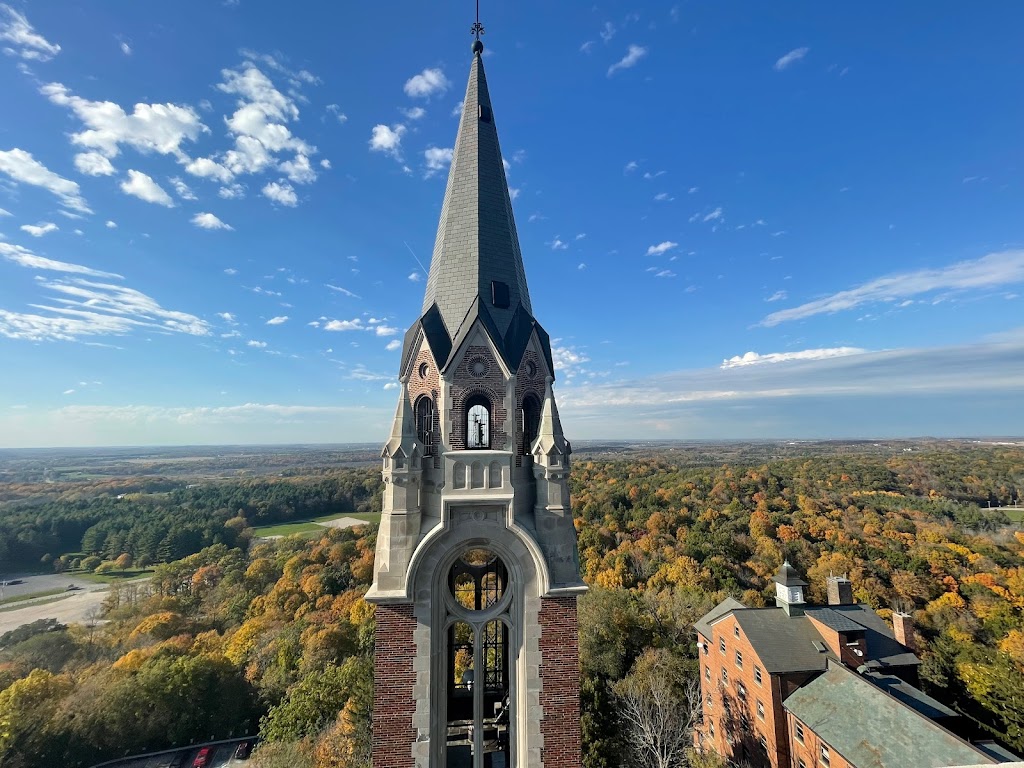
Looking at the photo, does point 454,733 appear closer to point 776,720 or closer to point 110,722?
point 776,720

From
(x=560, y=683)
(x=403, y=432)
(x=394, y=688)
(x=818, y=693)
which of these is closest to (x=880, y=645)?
(x=818, y=693)

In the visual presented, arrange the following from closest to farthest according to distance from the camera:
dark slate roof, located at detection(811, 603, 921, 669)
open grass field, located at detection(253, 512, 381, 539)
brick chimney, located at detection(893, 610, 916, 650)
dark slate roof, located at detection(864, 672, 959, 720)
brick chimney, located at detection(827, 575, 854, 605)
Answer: dark slate roof, located at detection(864, 672, 959, 720) → dark slate roof, located at detection(811, 603, 921, 669) → brick chimney, located at detection(893, 610, 916, 650) → brick chimney, located at detection(827, 575, 854, 605) → open grass field, located at detection(253, 512, 381, 539)

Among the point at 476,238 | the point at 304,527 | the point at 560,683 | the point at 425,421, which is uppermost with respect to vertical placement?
the point at 476,238

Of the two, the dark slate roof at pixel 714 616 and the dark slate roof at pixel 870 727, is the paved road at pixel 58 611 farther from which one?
the dark slate roof at pixel 870 727

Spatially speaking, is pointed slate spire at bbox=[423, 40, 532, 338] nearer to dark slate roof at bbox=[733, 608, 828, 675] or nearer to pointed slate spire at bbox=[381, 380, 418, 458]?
pointed slate spire at bbox=[381, 380, 418, 458]

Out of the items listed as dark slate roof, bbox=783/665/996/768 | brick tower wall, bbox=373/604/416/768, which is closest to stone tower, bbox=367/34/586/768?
brick tower wall, bbox=373/604/416/768

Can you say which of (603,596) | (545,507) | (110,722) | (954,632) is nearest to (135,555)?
(110,722)

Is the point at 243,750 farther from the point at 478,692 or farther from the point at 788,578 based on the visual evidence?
the point at 788,578
